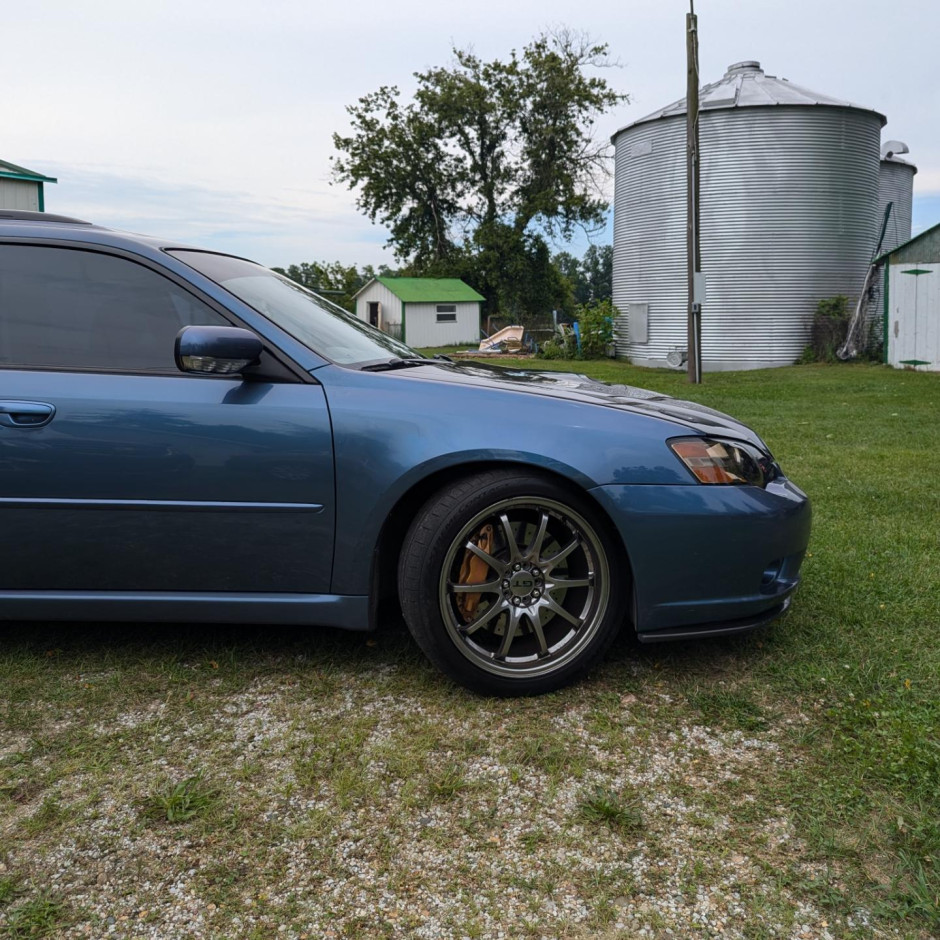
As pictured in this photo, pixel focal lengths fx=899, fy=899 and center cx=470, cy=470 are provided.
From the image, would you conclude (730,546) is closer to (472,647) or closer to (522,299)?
(472,647)

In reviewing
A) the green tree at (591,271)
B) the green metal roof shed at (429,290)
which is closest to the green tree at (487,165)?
the green metal roof shed at (429,290)

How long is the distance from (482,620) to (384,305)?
148 ft

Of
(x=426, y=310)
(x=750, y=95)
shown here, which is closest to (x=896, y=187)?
(x=750, y=95)

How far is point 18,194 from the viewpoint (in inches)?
674

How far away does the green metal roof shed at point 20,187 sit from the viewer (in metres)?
16.7

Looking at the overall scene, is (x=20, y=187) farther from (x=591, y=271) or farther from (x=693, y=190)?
(x=591, y=271)

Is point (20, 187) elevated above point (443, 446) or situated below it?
above

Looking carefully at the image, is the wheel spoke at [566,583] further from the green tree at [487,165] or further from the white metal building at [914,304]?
the green tree at [487,165]

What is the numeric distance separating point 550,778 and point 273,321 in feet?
5.85

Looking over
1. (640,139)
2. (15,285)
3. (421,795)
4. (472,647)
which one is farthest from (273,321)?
(640,139)

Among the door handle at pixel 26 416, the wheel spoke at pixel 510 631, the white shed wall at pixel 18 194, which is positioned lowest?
the wheel spoke at pixel 510 631

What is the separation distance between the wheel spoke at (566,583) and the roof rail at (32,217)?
7.25 feet

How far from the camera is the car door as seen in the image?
2928 millimetres

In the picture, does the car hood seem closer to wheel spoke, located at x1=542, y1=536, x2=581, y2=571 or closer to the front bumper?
the front bumper
